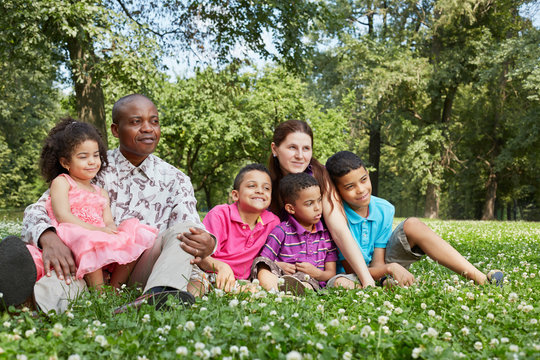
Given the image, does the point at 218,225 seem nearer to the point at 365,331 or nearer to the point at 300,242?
the point at 300,242

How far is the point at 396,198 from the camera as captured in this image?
56.3m

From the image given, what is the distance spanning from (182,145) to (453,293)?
87.5 ft

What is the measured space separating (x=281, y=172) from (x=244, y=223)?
993mm

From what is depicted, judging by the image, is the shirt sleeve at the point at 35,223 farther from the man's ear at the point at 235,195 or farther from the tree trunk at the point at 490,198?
the tree trunk at the point at 490,198

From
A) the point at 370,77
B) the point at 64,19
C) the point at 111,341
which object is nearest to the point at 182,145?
the point at 370,77

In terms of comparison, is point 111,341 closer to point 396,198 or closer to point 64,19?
point 64,19

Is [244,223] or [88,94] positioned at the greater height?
[88,94]

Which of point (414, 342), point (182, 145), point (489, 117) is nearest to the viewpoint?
point (414, 342)

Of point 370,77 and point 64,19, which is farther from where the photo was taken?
point 370,77

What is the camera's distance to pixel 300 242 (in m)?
5.23

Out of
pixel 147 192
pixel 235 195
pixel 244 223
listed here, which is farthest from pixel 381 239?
pixel 147 192

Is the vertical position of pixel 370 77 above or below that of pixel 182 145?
above

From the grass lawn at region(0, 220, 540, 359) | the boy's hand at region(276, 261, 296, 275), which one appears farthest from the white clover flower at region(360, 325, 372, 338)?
the boy's hand at region(276, 261, 296, 275)

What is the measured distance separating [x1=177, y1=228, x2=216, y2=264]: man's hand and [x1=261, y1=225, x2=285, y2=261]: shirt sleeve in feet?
3.77
